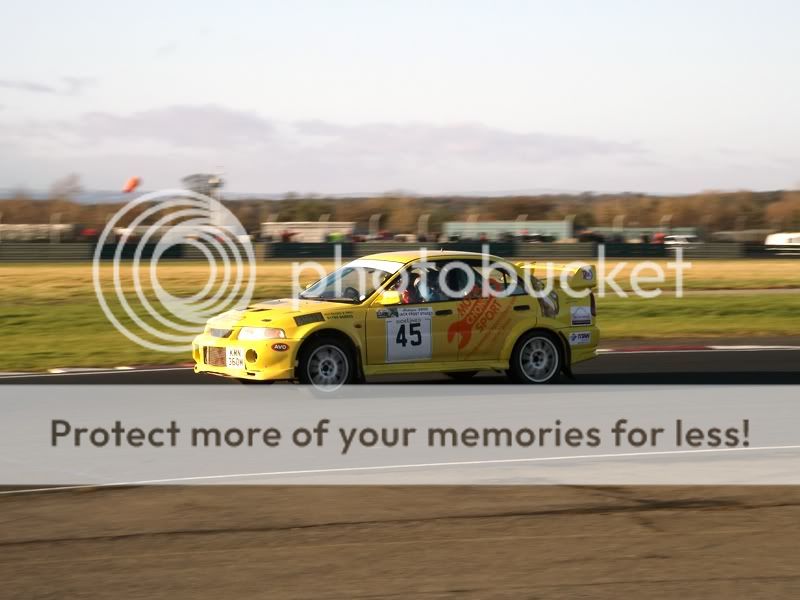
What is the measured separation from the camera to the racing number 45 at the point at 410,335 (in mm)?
11648

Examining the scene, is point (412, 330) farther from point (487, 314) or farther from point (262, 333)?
point (262, 333)

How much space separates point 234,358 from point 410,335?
185 cm

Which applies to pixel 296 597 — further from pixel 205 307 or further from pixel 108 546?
pixel 205 307

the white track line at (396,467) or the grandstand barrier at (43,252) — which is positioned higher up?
the grandstand barrier at (43,252)

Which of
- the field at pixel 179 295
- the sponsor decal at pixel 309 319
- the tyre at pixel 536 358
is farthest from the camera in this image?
the field at pixel 179 295

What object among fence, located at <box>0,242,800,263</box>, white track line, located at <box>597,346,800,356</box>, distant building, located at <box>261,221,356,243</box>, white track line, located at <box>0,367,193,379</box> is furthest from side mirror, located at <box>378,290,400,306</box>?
distant building, located at <box>261,221,356,243</box>

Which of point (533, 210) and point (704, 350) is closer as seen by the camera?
point (704, 350)

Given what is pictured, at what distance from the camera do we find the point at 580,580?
5.31 meters

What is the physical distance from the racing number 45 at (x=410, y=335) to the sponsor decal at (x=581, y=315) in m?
1.95

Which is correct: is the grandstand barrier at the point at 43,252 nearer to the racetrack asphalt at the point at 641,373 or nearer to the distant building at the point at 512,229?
the distant building at the point at 512,229

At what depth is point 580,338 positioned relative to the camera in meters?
12.6

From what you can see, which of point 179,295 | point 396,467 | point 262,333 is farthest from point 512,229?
point 396,467

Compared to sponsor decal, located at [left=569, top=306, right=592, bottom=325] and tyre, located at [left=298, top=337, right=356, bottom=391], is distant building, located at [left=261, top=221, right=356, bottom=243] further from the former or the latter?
tyre, located at [left=298, top=337, right=356, bottom=391]

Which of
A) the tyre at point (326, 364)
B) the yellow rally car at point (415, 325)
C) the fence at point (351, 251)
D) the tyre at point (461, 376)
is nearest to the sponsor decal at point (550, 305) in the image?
Answer: the yellow rally car at point (415, 325)
